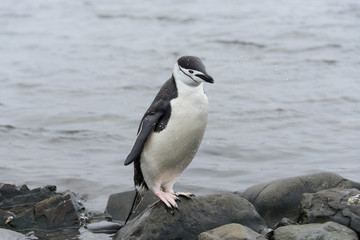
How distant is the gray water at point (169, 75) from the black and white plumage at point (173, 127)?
1301 mm

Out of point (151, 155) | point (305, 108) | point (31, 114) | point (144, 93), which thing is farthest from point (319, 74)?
point (151, 155)

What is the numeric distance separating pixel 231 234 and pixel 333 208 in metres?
1.02

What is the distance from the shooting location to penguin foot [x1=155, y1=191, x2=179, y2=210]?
607cm

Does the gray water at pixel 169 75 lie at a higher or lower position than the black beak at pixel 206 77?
lower

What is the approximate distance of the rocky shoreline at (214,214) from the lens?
577 cm

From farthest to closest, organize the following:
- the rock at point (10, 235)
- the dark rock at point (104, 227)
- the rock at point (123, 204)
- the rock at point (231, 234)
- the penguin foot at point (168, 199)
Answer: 1. the rock at point (123, 204)
2. the dark rock at point (104, 227)
3. the rock at point (10, 235)
4. the penguin foot at point (168, 199)
5. the rock at point (231, 234)

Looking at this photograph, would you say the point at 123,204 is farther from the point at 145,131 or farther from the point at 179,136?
the point at 179,136

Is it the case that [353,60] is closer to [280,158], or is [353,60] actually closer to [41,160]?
[280,158]

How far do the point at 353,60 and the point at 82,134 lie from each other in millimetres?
7069

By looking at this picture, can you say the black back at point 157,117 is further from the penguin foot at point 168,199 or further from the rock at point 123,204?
the rock at point 123,204

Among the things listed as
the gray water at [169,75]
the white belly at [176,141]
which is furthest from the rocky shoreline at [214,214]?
the gray water at [169,75]

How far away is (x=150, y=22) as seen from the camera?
65.2ft

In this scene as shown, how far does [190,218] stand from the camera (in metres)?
6.09

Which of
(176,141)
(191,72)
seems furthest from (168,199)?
(191,72)
